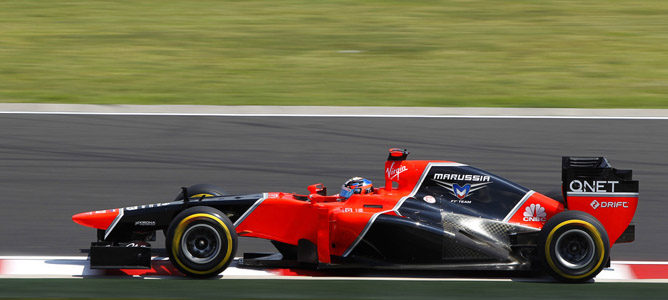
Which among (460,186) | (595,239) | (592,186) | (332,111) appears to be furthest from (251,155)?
(595,239)

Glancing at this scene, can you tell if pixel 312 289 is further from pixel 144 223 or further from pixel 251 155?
pixel 251 155

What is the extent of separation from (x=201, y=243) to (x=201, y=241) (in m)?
0.02

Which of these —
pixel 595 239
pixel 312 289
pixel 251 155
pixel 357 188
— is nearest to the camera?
pixel 312 289

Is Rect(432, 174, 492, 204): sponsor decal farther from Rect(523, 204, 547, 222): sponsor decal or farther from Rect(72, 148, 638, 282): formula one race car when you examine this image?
Rect(523, 204, 547, 222): sponsor decal

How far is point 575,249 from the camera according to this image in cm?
725

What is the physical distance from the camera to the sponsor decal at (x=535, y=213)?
7.56 m

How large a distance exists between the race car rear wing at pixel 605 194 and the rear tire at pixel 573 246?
0.95 feet

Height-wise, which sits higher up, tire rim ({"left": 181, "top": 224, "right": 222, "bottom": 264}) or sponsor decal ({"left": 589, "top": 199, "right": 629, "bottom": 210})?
sponsor decal ({"left": 589, "top": 199, "right": 629, "bottom": 210})

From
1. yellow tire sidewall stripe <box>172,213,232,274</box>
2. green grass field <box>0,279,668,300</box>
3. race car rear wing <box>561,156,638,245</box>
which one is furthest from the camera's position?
race car rear wing <box>561,156,638,245</box>

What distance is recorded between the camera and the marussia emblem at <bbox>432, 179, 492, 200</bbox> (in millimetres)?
7621

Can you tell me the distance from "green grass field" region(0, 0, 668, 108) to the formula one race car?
6436 mm

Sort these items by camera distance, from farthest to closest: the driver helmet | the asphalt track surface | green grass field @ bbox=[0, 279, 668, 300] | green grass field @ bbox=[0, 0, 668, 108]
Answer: green grass field @ bbox=[0, 0, 668, 108] → the asphalt track surface → the driver helmet → green grass field @ bbox=[0, 279, 668, 300]

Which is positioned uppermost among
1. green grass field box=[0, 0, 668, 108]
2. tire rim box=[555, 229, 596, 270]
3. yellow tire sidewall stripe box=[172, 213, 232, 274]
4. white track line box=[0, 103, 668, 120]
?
green grass field box=[0, 0, 668, 108]

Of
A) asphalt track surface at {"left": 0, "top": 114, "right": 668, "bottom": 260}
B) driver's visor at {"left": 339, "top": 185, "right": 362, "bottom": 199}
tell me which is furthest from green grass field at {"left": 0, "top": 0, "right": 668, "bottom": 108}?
driver's visor at {"left": 339, "top": 185, "right": 362, "bottom": 199}
